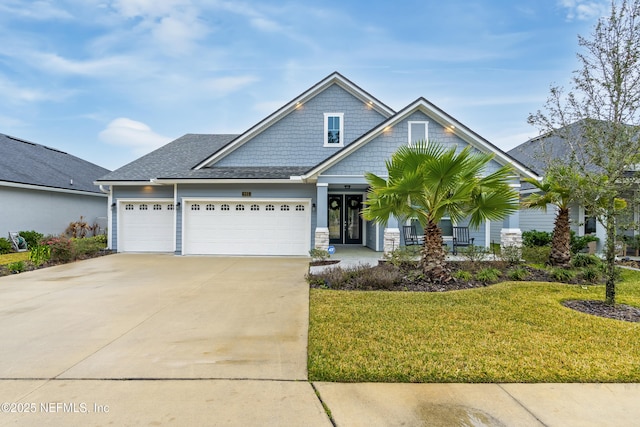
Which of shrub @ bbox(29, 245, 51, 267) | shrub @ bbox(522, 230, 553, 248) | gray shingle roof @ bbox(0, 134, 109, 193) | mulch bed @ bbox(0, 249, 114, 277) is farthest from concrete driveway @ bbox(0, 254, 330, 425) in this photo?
shrub @ bbox(522, 230, 553, 248)

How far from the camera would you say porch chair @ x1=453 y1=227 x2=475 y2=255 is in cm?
1226

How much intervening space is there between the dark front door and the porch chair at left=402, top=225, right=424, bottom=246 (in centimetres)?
293

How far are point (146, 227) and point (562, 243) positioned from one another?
15058 millimetres

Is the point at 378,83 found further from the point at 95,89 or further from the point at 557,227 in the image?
the point at 95,89

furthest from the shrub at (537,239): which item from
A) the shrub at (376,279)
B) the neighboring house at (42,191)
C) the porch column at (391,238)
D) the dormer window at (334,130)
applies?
the neighboring house at (42,191)

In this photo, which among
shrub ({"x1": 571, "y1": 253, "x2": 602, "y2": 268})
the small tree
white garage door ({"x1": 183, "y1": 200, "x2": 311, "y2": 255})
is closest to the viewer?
the small tree

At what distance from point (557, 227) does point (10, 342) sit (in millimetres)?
12402

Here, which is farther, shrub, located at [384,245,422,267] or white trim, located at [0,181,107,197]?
white trim, located at [0,181,107,197]

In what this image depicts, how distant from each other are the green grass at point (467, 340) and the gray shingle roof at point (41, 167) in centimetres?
1607

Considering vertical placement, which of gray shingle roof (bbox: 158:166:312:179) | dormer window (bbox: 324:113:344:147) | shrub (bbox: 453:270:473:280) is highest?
dormer window (bbox: 324:113:344:147)

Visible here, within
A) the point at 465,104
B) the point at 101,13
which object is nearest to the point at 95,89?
the point at 101,13

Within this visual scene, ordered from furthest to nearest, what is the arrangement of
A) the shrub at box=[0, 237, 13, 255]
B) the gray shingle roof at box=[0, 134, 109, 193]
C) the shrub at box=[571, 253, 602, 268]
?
the gray shingle roof at box=[0, 134, 109, 193]
the shrub at box=[0, 237, 13, 255]
the shrub at box=[571, 253, 602, 268]

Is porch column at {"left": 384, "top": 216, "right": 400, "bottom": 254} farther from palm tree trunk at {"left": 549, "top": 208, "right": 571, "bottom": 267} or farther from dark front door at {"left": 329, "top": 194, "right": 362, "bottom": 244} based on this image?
palm tree trunk at {"left": 549, "top": 208, "right": 571, "bottom": 267}

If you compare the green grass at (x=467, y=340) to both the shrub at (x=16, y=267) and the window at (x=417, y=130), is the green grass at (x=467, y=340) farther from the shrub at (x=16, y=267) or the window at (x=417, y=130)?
the shrub at (x=16, y=267)
